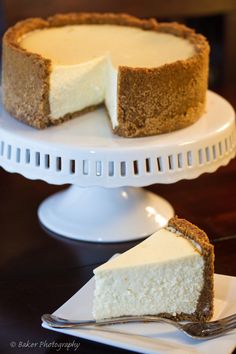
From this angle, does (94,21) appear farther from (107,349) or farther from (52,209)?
(107,349)

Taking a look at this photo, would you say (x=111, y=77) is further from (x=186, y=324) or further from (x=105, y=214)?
(x=186, y=324)

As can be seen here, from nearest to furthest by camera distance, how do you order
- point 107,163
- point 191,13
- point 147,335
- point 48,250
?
point 147,335
point 107,163
point 48,250
point 191,13

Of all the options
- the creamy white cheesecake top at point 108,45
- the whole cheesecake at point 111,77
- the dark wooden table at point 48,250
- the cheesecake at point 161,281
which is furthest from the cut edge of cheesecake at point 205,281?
the creamy white cheesecake top at point 108,45

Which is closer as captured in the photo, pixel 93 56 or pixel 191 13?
pixel 93 56

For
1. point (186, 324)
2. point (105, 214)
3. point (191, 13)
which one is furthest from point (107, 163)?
point (191, 13)

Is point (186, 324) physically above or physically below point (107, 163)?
below

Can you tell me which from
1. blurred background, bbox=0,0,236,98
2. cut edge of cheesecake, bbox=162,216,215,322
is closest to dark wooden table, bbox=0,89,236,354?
cut edge of cheesecake, bbox=162,216,215,322

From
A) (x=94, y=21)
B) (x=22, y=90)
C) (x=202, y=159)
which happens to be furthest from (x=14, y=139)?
(x=94, y=21)
